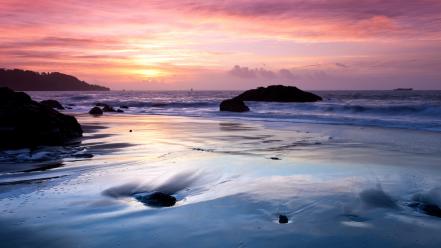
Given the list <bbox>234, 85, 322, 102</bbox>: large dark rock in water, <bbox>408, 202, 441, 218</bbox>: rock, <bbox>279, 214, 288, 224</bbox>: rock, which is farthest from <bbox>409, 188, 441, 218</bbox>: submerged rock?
<bbox>234, 85, 322, 102</bbox>: large dark rock in water

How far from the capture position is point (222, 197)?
20.3ft

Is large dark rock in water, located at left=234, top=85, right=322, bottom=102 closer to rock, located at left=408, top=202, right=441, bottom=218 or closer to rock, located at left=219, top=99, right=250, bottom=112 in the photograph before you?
rock, located at left=219, top=99, right=250, bottom=112

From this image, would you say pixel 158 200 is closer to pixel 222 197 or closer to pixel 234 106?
pixel 222 197

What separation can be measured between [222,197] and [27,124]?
8.92 m

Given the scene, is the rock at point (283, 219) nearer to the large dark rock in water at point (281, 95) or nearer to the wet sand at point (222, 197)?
the wet sand at point (222, 197)

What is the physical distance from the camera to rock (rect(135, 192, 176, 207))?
5727mm

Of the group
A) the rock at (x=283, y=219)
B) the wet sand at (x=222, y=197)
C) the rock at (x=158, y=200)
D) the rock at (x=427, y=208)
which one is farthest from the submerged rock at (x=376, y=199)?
the rock at (x=158, y=200)

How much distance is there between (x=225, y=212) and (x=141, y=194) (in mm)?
1551

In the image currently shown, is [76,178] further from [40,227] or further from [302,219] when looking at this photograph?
[302,219]

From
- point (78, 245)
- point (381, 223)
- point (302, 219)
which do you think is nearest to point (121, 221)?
point (78, 245)

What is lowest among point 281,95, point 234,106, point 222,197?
point 222,197

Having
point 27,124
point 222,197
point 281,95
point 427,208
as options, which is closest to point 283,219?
point 222,197

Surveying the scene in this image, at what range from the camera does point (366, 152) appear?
11.1 meters

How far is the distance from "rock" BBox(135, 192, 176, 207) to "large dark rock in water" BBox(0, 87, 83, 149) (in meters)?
7.29
